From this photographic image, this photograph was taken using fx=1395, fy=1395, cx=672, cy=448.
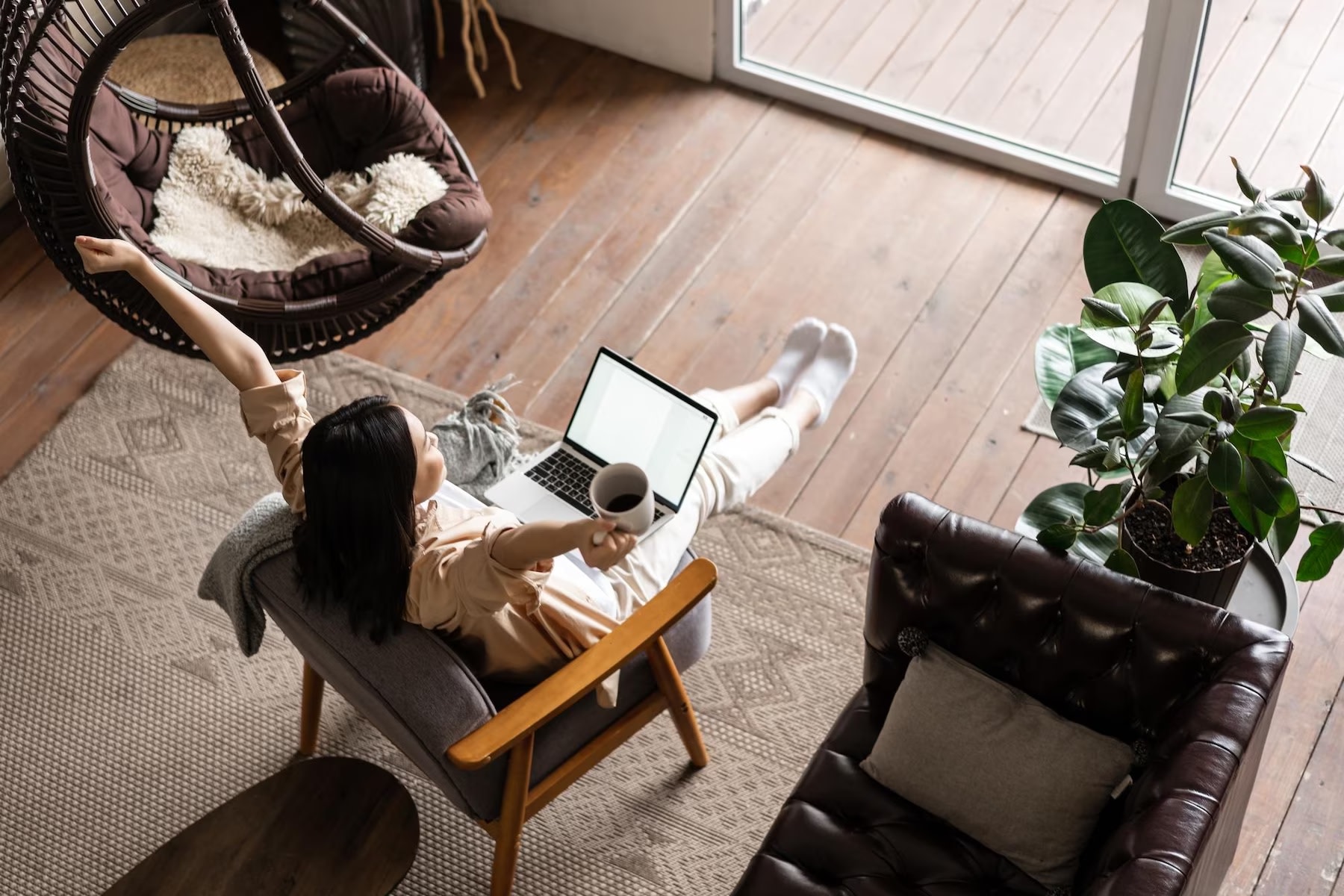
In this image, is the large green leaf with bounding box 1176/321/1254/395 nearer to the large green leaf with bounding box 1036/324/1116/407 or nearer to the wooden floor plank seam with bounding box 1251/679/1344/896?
the large green leaf with bounding box 1036/324/1116/407

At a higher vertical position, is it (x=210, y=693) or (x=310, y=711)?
(x=310, y=711)

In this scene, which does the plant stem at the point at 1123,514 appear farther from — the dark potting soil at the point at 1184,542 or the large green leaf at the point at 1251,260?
the large green leaf at the point at 1251,260

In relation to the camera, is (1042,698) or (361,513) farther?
(1042,698)

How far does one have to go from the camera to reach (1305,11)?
9.77 feet

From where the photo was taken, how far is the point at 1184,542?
6.55 feet

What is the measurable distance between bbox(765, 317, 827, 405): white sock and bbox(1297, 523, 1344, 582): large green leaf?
123 cm

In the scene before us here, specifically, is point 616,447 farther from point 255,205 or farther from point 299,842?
point 255,205

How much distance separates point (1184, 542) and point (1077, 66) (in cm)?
177

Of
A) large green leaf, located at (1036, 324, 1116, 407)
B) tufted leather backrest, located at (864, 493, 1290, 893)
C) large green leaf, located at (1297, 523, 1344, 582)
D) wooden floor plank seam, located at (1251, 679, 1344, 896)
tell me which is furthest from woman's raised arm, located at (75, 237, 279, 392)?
wooden floor plank seam, located at (1251, 679, 1344, 896)

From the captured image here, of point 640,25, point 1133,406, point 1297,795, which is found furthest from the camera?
point 640,25

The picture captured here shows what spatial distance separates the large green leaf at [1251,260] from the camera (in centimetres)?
168

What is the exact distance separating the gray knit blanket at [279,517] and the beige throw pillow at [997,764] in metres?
0.86

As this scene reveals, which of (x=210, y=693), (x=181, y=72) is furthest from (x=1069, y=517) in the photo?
(x=181, y=72)

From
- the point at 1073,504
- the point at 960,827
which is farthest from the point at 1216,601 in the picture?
the point at 960,827
